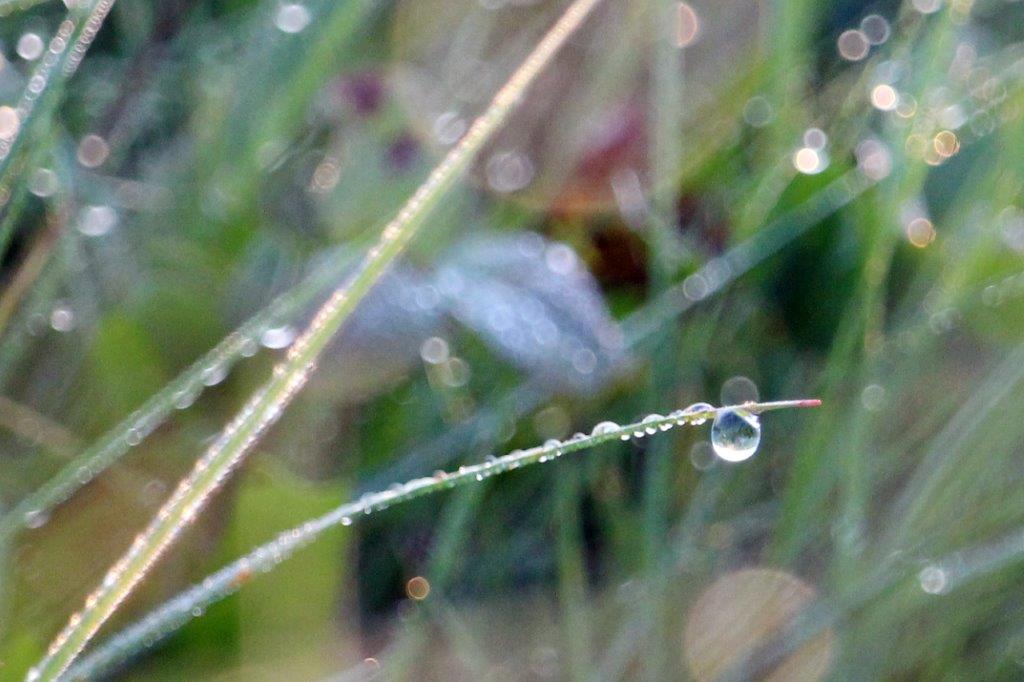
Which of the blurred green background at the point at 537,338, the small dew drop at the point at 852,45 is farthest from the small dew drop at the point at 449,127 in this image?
the small dew drop at the point at 852,45

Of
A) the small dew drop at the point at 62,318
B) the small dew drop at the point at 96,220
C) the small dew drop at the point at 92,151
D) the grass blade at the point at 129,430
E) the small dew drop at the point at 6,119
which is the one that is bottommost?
the grass blade at the point at 129,430

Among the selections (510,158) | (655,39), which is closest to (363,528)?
(510,158)

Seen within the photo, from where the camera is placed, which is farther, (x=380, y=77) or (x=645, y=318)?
(x=380, y=77)

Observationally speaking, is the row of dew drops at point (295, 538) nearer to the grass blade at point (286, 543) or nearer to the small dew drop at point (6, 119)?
the grass blade at point (286, 543)

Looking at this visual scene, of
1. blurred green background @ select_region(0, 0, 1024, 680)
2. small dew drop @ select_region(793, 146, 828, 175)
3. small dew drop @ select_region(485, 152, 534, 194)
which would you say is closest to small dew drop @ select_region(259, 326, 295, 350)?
blurred green background @ select_region(0, 0, 1024, 680)

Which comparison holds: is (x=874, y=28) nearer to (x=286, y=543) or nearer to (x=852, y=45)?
(x=852, y=45)

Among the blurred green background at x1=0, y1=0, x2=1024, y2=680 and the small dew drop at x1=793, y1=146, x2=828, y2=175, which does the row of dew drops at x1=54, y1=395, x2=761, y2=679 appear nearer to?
the blurred green background at x1=0, y1=0, x2=1024, y2=680

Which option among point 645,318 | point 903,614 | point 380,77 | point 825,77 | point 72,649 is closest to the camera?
point 72,649

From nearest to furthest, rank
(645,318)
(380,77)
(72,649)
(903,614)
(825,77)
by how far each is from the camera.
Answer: (72,649)
(903,614)
(645,318)
(380,77)
(825,77)

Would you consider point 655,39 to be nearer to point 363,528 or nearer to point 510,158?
point 510,158
